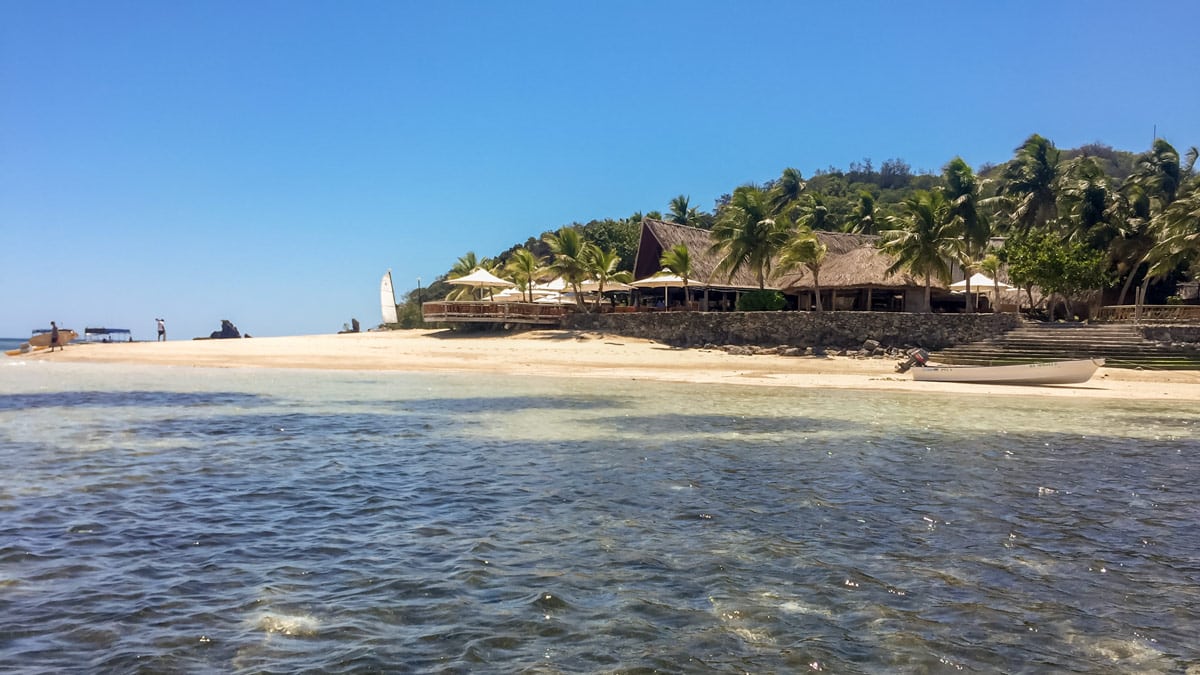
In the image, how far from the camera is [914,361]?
85.5 ft

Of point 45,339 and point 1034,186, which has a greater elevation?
point 1034,186

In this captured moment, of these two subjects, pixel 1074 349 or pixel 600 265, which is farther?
pixel 600 265

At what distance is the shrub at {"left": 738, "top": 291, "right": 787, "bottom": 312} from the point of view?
3638 centimetres

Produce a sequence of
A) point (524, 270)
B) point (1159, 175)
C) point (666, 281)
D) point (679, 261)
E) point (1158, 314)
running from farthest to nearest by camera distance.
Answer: point (524, 270), point (1159, 175), point (666, 281), point (679, 261), point (1158, 314)

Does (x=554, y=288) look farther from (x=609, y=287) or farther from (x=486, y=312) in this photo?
(x=486, y=312)

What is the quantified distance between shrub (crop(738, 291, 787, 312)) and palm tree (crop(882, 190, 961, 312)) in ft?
17.1

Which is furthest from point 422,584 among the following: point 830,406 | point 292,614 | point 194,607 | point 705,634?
point 830,406

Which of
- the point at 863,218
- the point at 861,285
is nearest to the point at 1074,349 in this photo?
the point at 861,285

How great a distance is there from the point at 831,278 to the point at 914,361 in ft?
43.6

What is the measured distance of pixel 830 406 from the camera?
1894 centimetres

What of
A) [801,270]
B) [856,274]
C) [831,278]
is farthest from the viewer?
[801,270]

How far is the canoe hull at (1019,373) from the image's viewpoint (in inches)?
Result: 868

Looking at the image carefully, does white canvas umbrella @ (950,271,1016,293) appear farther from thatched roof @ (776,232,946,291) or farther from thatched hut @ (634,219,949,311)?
thatched roof @ (776,232,946,291)

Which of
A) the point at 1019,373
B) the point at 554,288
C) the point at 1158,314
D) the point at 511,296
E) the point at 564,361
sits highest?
the point at 554,288
